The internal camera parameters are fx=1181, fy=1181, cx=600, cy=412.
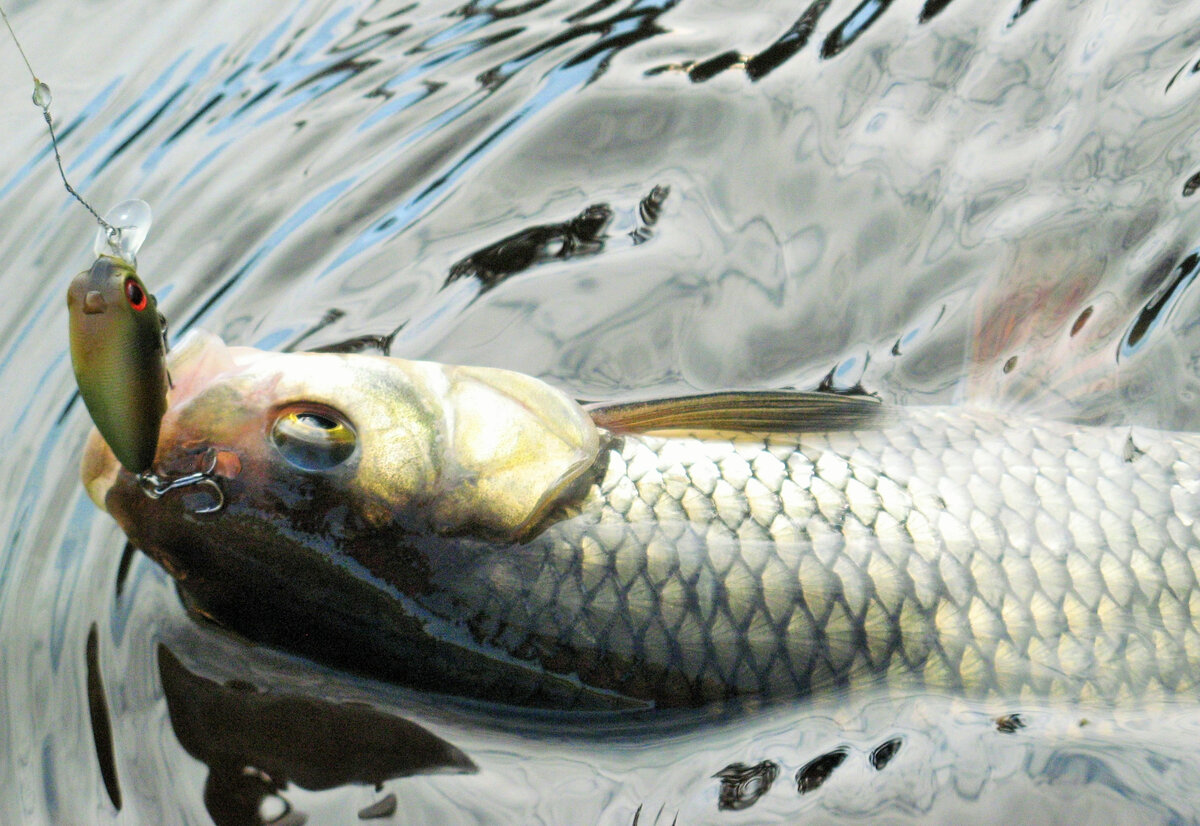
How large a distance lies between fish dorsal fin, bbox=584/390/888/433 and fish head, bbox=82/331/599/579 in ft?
1.00

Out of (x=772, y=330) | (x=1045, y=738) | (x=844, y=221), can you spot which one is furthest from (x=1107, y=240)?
(x=1045, y=738)

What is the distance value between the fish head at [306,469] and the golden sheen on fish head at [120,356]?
12cm

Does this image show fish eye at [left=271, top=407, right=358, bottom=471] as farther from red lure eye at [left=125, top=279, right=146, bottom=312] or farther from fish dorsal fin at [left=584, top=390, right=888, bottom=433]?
fish dorsal fin at [left=584, top=390, right=888, bottom=433]

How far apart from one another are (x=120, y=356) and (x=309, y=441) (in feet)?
1.36

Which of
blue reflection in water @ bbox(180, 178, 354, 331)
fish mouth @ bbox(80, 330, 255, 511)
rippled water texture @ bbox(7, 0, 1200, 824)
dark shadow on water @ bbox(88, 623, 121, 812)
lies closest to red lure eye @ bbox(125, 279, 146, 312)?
fish mouth @ bbox(80, 330, 255, 511)

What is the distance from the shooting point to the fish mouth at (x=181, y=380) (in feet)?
7.86

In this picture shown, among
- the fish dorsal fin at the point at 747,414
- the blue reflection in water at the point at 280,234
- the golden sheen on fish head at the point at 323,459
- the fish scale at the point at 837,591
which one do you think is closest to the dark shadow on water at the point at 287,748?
the fish scale at the point at 837,591

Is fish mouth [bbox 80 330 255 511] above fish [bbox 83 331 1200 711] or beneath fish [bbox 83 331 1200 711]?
above

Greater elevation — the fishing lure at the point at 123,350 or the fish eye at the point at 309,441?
the fishing lure at the point at 123,350

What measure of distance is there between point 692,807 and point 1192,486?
1.32 meters

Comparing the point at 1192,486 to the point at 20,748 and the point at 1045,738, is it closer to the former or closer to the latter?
the point at 1045,738

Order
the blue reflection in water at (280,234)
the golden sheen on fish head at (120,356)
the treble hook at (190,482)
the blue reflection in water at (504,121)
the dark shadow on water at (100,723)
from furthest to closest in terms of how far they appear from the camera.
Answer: the blue reflection in water at (504,121)
the blue reflection in water at (280,234)
the dark shadow on water at (100,723)
the treble hook at (190,482)
the golden sheen on fish head at (120,356)

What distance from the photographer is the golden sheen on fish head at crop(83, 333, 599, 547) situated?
238 cm

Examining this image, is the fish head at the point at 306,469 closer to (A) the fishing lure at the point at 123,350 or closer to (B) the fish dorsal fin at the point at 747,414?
(A) the fishing lure at the point at 123,350
